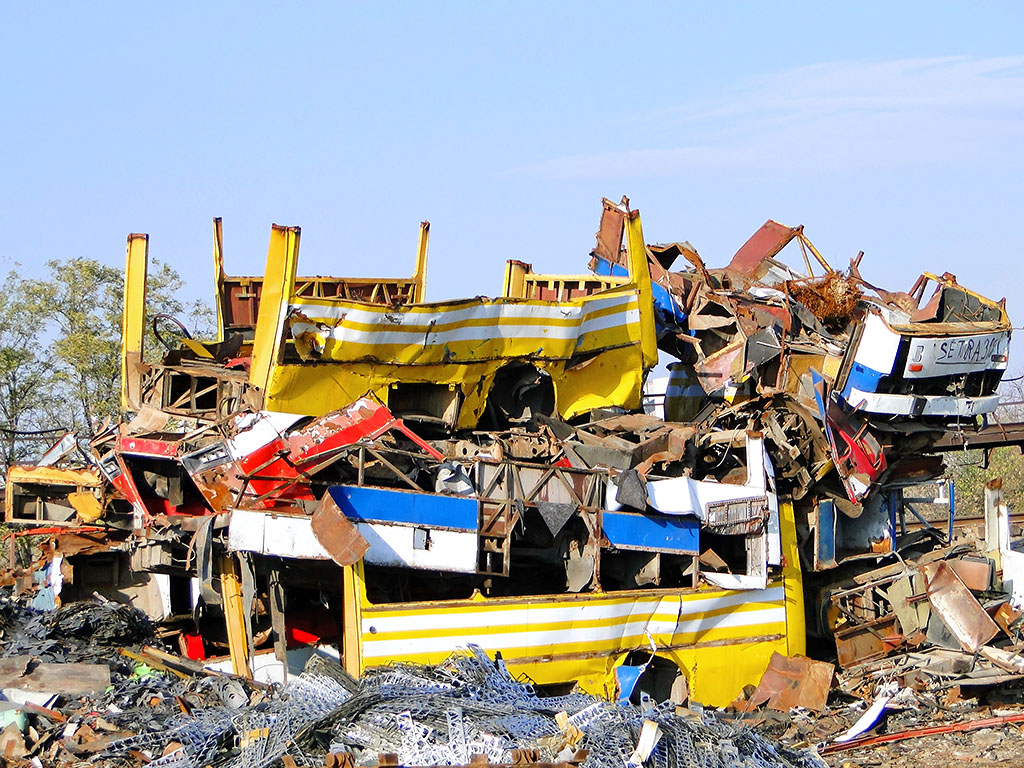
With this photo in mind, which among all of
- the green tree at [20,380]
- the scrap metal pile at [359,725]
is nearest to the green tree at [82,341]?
the green tree at [20,380]

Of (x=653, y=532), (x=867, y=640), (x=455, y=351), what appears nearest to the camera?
(x=653, y=532)

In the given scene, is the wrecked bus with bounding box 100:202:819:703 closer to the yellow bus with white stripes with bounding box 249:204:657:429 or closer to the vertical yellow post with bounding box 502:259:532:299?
the yellow bus with white stripes with bounding box 249:204:657:429

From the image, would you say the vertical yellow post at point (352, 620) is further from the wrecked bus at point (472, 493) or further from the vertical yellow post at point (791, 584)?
the vertical yellow post at point (791, 584)

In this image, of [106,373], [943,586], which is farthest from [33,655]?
[106,373]

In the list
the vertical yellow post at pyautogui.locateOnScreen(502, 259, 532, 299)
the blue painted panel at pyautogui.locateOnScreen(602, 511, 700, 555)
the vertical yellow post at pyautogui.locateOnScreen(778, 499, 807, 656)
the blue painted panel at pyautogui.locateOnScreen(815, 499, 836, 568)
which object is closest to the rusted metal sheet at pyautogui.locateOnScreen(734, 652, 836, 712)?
the vertical yellow post at pyautogui.locateOnScreen(778, 499, 807, 656)

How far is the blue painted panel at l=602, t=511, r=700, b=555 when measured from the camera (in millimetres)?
11594

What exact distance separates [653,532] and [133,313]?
22.5 ft

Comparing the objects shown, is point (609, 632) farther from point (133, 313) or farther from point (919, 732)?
point (133, 313)

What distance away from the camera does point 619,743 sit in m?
8.63

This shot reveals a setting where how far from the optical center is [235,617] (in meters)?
11.5

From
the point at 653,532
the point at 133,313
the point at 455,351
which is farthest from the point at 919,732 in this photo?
the point at 133,313

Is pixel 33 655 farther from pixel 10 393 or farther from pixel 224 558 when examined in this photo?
pixel 10 393

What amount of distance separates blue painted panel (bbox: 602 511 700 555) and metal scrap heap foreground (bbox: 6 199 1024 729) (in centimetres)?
3

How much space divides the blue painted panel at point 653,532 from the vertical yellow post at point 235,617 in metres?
3.64
